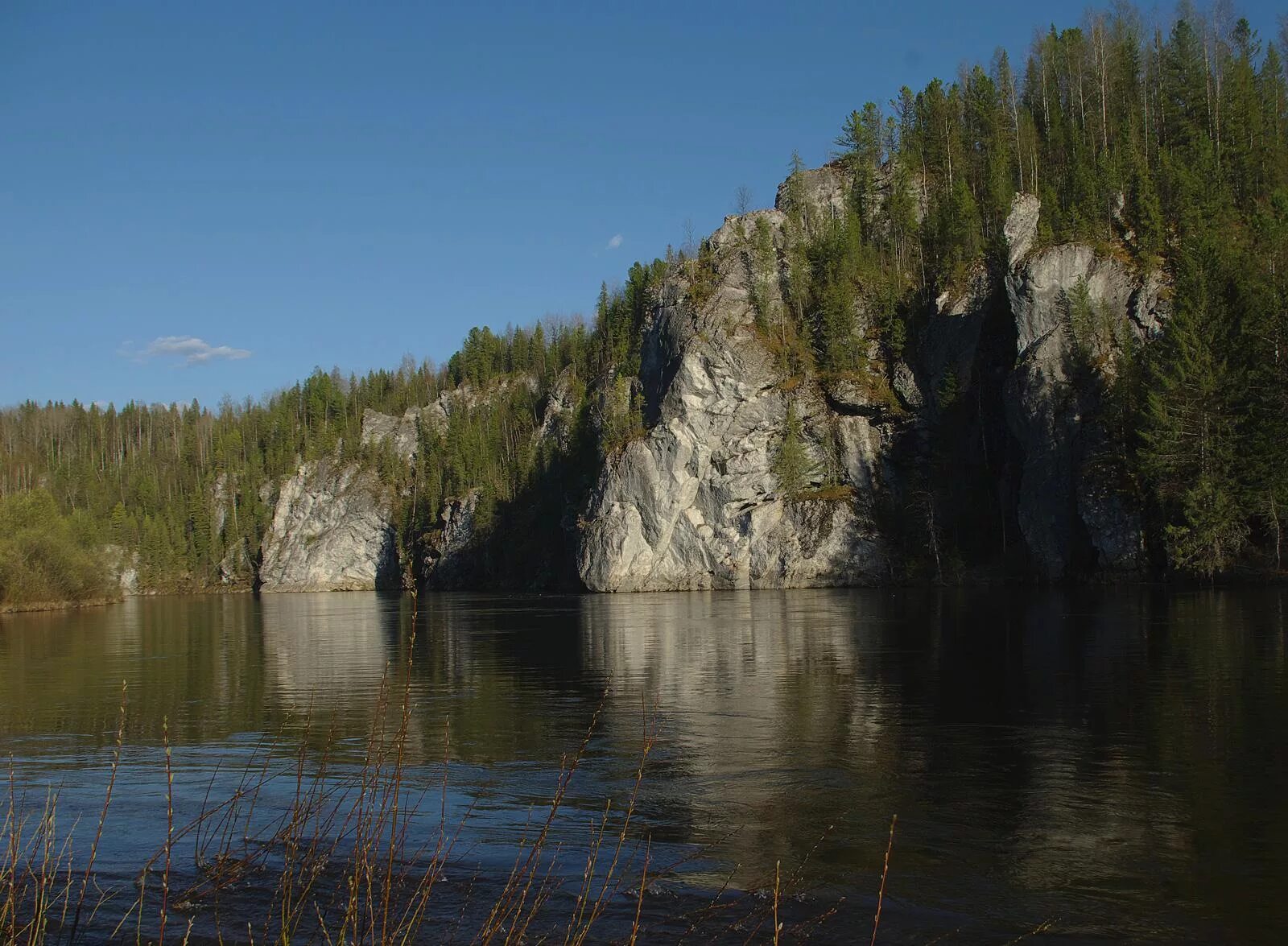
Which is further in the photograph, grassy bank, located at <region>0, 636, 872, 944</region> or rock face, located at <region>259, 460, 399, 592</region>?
rock face, located at <region>259, 460, 399, 592</region>

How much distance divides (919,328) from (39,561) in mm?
83398

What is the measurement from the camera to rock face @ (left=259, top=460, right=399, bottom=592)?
15075 cm

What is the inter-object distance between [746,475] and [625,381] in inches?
888

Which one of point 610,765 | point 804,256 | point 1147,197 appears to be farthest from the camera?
point 804,256

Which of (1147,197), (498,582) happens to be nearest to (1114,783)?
(1147,197)

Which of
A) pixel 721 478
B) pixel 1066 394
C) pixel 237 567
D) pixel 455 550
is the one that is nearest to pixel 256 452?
pixel 237 567

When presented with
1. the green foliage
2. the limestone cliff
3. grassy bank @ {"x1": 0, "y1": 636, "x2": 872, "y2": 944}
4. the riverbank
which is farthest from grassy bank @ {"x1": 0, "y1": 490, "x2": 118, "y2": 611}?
grassy bank @ {"x1": 0, "y1": 636, "x2": 872, "y2": 944}

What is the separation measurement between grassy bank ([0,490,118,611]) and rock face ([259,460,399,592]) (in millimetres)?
62189

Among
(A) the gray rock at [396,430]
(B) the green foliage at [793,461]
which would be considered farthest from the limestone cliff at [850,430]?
(A) the gray rock at [396,430]

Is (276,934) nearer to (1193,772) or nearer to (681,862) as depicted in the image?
(681,862)

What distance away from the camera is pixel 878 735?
17828 millimetres

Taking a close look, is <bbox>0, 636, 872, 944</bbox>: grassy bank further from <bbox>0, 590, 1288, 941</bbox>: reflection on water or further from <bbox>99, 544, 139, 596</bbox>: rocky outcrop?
<bbox>99, 544, 139, 596</bbox>: rocky outcrop

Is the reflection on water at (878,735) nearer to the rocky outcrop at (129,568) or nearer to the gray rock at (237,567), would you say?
the rocky outcrop at (129,568)

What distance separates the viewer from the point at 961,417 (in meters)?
90.9
